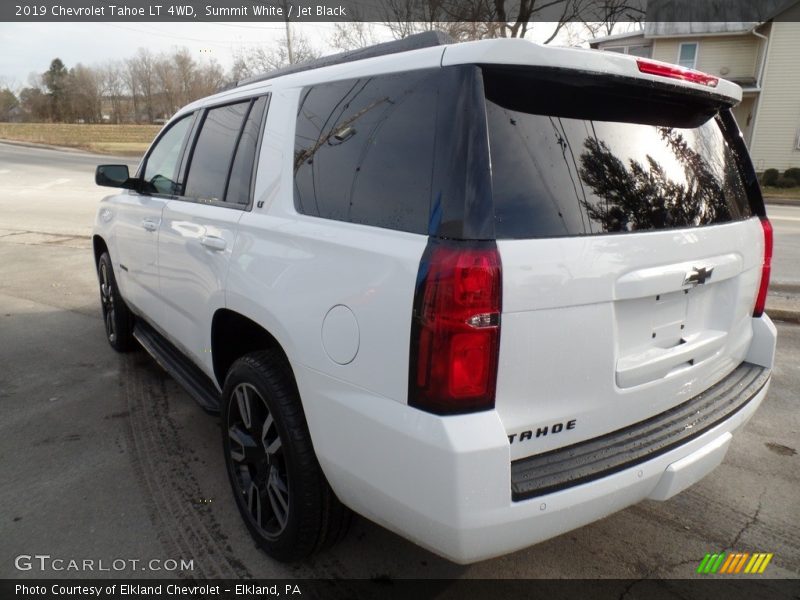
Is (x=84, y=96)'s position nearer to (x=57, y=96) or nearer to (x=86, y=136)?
(x=57, y=96)

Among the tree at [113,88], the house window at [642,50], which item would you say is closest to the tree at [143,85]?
the tree at [113,88]

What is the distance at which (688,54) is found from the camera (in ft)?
86.1

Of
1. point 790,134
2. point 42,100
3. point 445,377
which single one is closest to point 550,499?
point 445,377

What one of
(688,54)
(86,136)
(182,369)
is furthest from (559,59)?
Result: (86,136)

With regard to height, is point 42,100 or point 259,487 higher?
point 42,100

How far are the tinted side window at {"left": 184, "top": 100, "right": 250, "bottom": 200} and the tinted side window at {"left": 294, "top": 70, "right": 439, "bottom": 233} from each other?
2.22 ft

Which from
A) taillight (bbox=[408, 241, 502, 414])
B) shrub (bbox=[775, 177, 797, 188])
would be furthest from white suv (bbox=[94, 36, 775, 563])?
shrub (bbox=[775, 177, 797, 188])

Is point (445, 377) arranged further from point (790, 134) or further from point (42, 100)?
point (42, 100)

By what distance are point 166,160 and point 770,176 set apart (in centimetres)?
2567

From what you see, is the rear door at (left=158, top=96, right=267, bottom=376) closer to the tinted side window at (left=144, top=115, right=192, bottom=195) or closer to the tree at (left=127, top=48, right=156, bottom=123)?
the tinted side window at (left=144, top=115, right=192, bottom=195)

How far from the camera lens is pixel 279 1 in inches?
1057

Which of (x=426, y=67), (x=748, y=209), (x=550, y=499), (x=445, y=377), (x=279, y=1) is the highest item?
(x=279, y=1)

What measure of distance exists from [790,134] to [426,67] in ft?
91.6

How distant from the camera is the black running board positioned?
3.09 m
